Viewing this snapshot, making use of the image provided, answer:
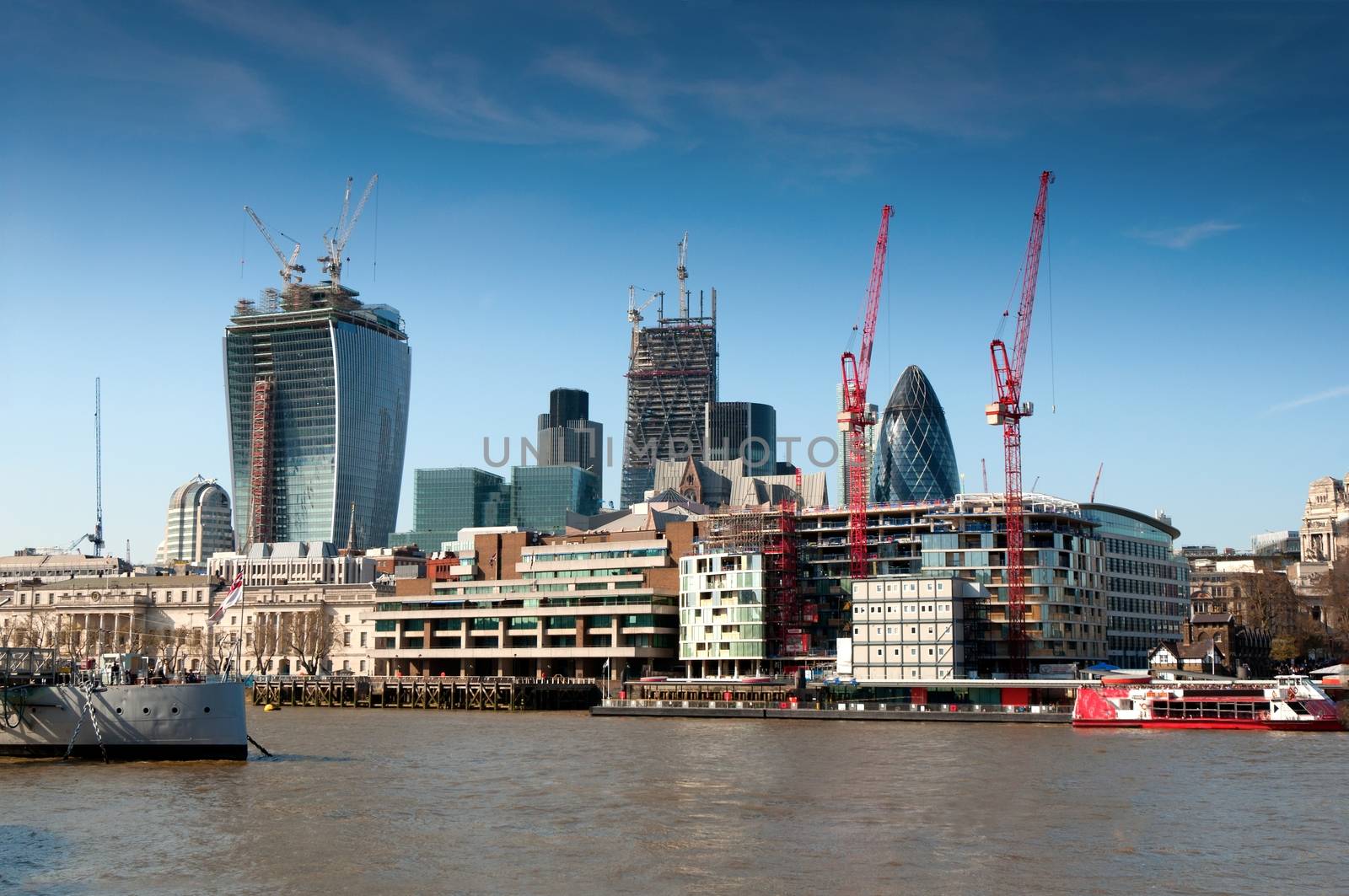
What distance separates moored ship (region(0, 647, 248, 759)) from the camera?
81.0 metres

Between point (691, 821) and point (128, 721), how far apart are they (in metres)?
35.9

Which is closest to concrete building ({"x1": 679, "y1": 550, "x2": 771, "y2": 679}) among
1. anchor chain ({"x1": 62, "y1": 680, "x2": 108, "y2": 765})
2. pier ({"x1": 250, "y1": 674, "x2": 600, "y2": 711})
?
pier ({"x1": 250, "y1": 674, "x2": 600, "y2": 711})

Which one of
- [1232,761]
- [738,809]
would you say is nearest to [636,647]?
[1232,761]

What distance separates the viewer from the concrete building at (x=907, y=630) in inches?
6230

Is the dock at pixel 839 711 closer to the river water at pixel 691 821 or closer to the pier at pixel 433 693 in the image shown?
the pier at pixel 433 693

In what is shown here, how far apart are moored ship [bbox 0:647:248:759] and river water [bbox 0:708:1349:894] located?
5.67 ft

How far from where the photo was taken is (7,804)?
212 feet

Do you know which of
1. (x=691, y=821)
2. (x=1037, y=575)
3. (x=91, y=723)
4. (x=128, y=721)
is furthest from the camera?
(x=1037, y=575)

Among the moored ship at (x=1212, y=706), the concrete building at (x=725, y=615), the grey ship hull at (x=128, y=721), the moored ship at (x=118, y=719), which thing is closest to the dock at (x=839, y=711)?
the moored ship at (x=1212, y=706)

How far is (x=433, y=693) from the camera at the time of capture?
182 metres

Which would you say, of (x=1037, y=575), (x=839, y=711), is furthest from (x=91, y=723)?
(x=1037, y=575)

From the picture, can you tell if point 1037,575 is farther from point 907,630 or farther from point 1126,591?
point 1126,591

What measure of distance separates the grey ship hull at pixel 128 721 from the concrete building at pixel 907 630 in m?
87.5

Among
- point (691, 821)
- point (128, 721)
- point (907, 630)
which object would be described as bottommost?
point (691, 821)
